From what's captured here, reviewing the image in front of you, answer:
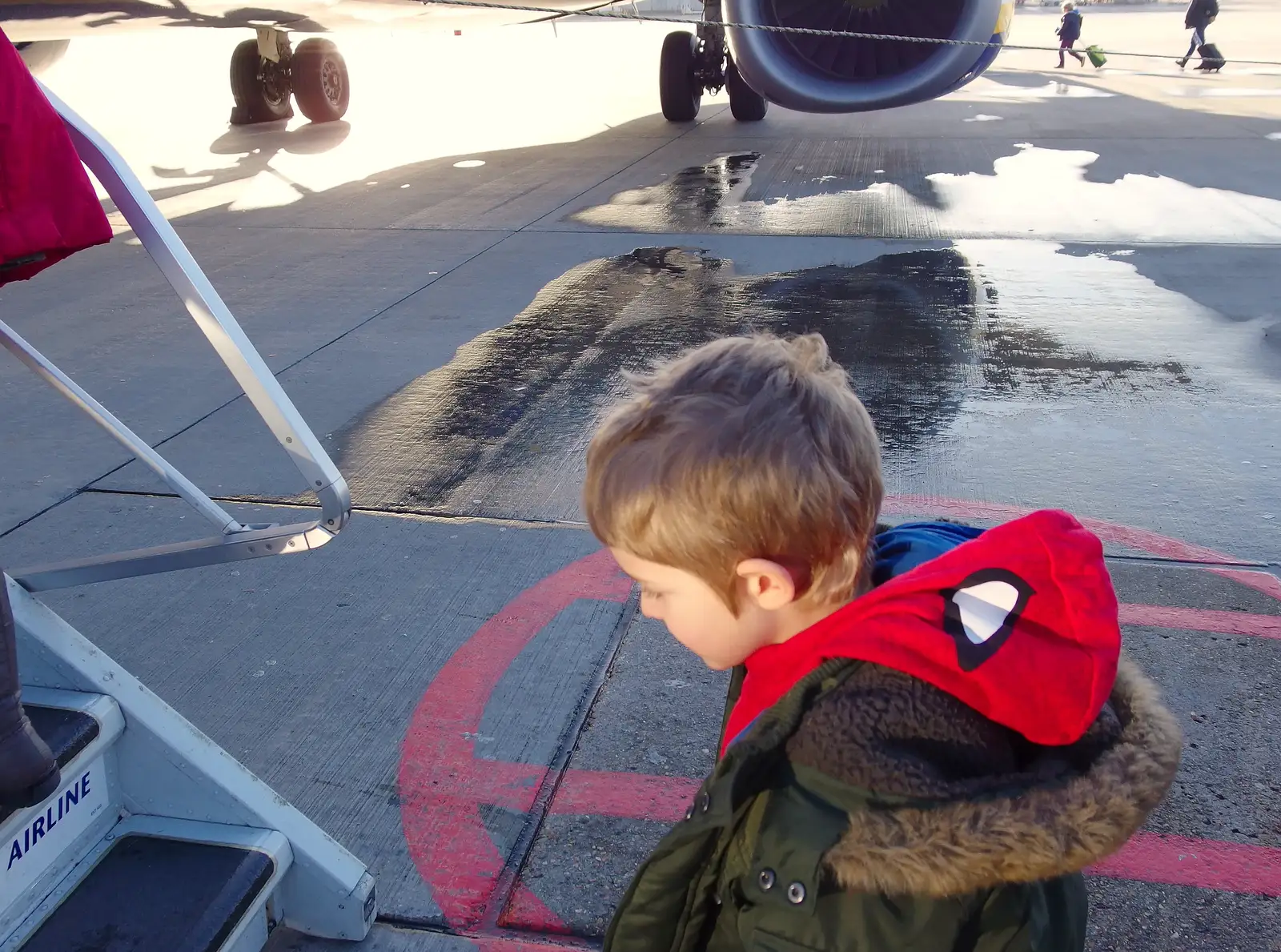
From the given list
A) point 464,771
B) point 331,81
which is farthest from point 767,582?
point 331,81

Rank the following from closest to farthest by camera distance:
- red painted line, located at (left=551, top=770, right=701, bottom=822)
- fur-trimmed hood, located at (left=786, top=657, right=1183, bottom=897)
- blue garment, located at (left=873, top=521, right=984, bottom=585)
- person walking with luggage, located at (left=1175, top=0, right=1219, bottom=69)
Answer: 1. fur-trimmed hood, located at (left=786, top=657, right=1183, bottom=897)
2. blue garment, located at (left=873, top=521, right=984, bottom=585)
3. red painted line, located at (left=551, top=770, right=701, bottom=822)
4. person walking with luggage, located at (left=1175, top=0, right=1219, bottom=69)

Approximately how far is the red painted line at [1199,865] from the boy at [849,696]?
1028 millimetres

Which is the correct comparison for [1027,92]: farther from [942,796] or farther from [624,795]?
[942,796]

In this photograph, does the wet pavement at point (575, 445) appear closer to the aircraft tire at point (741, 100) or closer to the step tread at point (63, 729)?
the step tread at point (63, 729)

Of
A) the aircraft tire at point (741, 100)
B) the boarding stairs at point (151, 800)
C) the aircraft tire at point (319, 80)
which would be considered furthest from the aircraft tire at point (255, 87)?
the boarding stairs at point (151, 800)

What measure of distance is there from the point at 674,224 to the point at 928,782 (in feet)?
21.2

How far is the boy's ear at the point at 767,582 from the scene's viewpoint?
1.10 metres

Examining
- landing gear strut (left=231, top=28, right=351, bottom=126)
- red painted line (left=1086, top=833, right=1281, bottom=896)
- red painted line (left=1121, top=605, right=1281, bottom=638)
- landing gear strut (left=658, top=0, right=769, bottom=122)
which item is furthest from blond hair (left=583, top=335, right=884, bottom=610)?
landing gear strut (left=231, top=28, right=351, bottom=126)

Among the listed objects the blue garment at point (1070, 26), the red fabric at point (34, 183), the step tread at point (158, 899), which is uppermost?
the red fabric at point (34, 183)

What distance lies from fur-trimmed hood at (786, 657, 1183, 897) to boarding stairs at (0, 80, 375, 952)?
997mm

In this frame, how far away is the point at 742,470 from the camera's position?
1079 mm

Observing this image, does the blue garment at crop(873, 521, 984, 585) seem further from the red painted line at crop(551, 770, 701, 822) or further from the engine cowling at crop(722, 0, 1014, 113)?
the engine cowling at crop(722, 0, 1014, 113)

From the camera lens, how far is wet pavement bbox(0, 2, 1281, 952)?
225cm

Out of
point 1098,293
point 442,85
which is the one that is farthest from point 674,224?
point 442,85
